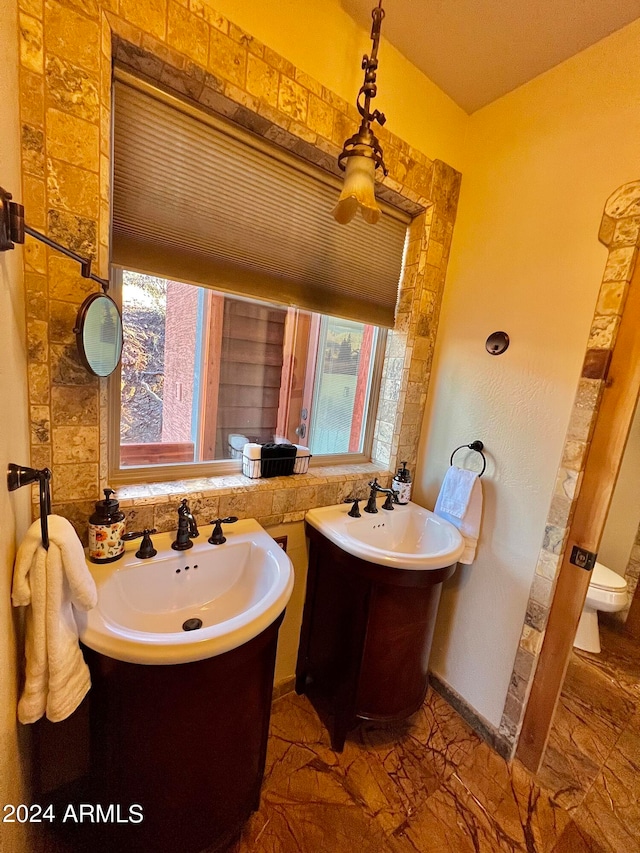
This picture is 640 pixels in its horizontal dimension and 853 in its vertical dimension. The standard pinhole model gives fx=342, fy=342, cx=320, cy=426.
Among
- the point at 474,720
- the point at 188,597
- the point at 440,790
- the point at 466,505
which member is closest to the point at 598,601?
the point at 474,720

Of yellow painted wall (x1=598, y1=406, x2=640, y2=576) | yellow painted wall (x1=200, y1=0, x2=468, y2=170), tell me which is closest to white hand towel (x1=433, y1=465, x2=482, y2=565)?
yellow painted wall (x1=598, y1=406, x2=640, y2=576)

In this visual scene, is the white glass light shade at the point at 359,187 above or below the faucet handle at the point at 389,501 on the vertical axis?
above

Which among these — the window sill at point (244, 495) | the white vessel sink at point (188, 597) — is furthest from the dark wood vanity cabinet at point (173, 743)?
the window sill at point (244, 495)

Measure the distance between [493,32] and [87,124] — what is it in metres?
1.38

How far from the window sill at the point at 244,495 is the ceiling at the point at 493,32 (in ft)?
5.57

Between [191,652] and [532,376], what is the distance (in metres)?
1.45

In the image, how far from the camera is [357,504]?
1501mm

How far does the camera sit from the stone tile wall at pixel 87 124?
818 millimetres

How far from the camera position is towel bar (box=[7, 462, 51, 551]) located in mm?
670

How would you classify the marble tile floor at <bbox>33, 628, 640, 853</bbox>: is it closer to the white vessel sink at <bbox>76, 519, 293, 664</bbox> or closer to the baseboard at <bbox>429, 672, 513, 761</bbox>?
the baseboard at <bbox>429, 672, 513, 761</bbox>

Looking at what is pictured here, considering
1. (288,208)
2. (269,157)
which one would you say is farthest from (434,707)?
(269,157)

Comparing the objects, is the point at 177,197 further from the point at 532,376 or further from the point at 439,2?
the point at 532,376

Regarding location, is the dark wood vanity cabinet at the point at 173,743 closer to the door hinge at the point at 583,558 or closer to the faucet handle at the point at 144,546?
the faucet handle at the point at 144,546

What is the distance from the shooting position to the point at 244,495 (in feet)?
4.30
